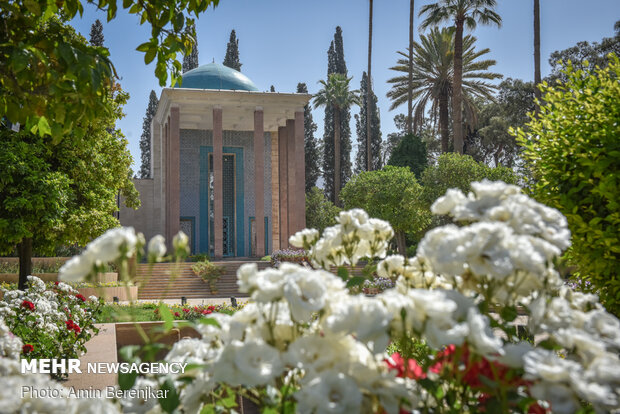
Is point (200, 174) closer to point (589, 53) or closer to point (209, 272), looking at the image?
point (209, 272)

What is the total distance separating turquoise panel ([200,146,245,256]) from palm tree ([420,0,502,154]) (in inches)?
437

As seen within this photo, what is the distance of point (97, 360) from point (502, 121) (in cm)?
3182

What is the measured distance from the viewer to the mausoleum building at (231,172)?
2327cm

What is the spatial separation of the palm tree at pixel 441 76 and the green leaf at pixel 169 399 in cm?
2592

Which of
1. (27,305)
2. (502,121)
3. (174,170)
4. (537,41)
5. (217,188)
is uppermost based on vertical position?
(537,41)

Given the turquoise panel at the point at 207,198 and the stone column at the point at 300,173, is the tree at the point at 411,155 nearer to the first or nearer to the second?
the stone column at the point at 300,173

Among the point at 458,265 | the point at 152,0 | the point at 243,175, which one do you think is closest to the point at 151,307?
the point at 152,0

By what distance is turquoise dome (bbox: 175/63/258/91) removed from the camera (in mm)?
25647

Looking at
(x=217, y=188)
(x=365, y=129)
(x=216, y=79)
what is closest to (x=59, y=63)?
(x=217, y=188)

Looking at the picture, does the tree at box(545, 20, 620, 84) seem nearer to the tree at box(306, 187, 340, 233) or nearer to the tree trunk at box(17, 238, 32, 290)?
the tree at box(306, 187, 340, 233)

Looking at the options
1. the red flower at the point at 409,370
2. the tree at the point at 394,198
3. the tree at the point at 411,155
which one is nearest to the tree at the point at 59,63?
the red flower at the point at 409,370

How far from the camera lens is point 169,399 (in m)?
1.36

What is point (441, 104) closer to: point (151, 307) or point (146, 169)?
point (151, 307)

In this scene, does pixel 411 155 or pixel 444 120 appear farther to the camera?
pixel 411 155
